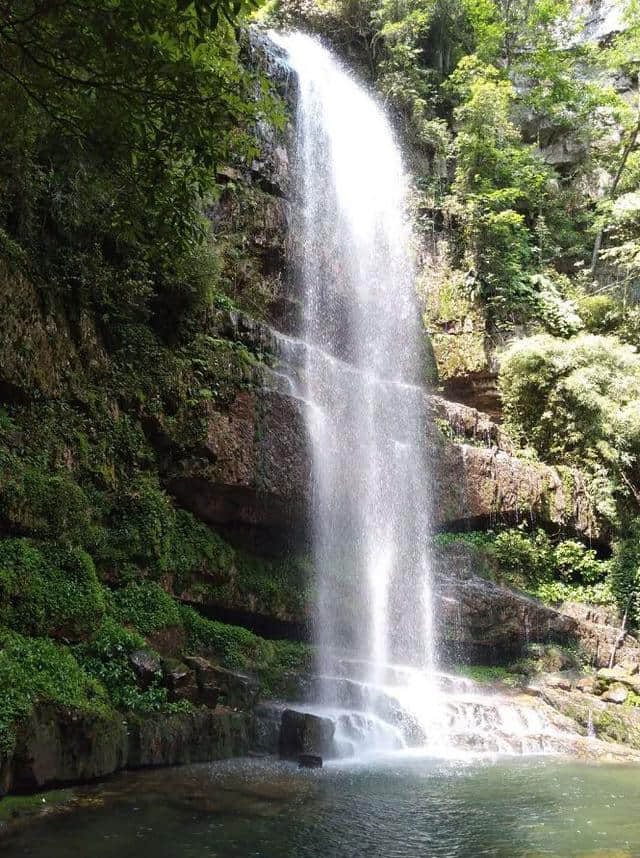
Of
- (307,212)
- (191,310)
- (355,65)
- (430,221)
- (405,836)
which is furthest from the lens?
(355,65)

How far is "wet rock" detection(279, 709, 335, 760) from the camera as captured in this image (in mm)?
9492

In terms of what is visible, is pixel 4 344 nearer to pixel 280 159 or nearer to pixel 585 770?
pixel 585 770

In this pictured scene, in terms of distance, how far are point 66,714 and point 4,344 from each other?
490cm

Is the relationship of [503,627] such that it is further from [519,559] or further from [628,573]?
[628,573]

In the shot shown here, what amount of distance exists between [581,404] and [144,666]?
14.5 m

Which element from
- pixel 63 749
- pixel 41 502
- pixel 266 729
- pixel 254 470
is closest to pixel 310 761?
pixel 266 729

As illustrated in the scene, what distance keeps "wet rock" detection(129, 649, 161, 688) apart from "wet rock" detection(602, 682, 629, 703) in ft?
31.5

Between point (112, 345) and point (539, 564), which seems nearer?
point (112, 345)

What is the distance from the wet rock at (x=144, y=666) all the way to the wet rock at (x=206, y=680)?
0.73m

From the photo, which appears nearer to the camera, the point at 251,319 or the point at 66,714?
the point at 66,714

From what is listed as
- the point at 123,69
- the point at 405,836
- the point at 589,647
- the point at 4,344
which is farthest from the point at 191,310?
the point at 589,647

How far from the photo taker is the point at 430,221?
78.8ft

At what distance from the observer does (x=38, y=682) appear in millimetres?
7148

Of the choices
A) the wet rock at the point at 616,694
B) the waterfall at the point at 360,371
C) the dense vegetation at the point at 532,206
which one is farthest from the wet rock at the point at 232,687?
the dense vegetation at the point at 532,206
